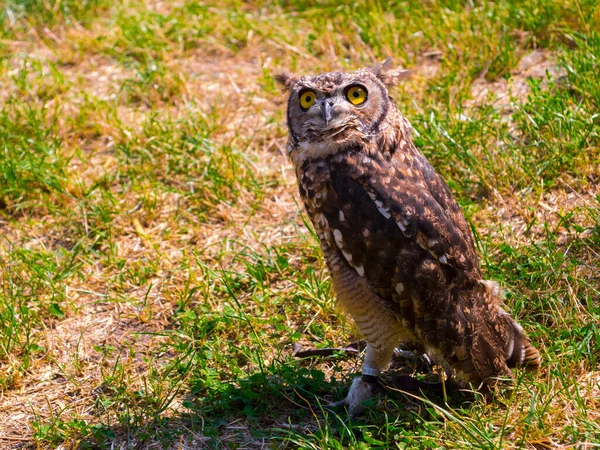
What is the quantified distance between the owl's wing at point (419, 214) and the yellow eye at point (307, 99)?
40cm

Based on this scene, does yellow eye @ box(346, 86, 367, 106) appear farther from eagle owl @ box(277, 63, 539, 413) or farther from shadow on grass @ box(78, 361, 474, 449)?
shadow on grass @ box(78, 361, 474, 449)

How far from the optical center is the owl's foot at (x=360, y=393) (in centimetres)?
348

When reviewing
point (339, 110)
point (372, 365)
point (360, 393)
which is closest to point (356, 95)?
point (339, 110)

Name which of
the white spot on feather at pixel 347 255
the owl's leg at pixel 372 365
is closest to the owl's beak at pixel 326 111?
the white spot on feather at pixel 347 255

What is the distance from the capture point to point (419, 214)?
327cm

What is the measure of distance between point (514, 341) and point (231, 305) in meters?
1.47

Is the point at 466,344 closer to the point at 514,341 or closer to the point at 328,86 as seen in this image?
the point at 514,341

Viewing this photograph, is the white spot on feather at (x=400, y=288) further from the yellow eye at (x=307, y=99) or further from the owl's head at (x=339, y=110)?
the yellow eye at (x=307, y=99)

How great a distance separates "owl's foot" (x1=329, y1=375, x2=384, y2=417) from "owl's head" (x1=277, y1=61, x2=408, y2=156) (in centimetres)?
104

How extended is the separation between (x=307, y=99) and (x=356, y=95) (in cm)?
23

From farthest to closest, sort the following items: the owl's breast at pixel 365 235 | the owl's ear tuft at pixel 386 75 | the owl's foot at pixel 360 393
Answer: the owl's ear tuft at pixel 386 75
the owl's foot at pixel 360 393
the owl's breast at pixel 365 235

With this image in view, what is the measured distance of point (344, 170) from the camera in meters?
3.35

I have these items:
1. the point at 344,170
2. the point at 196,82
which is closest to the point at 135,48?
the point at 196,82

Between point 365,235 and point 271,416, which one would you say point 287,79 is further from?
point 271,416
